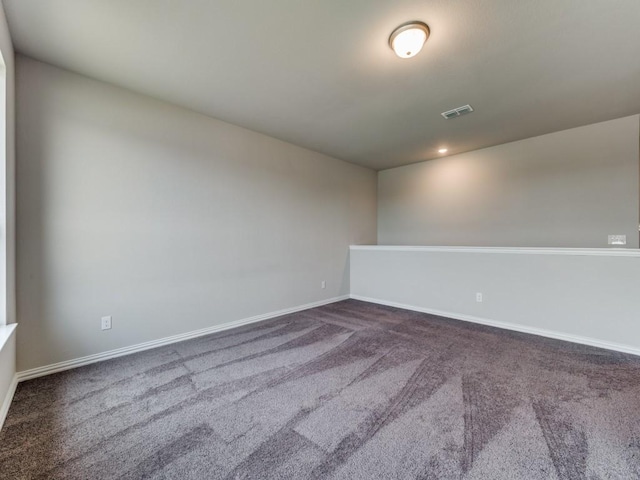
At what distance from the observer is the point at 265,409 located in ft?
5.83

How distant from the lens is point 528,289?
10.7 feet

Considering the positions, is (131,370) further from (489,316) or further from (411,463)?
(489,316)

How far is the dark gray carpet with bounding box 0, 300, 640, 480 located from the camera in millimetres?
1345

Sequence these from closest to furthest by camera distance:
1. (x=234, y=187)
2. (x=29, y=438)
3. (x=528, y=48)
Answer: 1. (x=29, y=438)
2. (x=528, y=48)
3. (x=234, y=187)

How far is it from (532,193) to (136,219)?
4.97 m

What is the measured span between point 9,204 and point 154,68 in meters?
1.49

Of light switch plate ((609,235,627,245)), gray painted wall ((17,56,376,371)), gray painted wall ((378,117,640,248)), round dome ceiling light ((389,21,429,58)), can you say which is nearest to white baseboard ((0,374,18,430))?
gray painted wall ((17,56,376,371))

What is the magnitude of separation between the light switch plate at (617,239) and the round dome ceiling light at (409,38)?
135 inches

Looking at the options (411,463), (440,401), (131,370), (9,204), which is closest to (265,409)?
(411,463)

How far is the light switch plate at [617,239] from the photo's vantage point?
3281mm

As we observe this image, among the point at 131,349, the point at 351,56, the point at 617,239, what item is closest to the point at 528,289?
the point at 617,239

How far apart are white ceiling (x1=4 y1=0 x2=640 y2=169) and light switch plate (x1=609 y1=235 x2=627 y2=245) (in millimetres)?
1428

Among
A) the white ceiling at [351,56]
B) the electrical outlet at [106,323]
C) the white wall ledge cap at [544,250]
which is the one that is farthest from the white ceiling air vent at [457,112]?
the electrical outlet at [106,323]

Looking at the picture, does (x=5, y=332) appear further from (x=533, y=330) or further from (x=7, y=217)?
(x=533, y=330)
